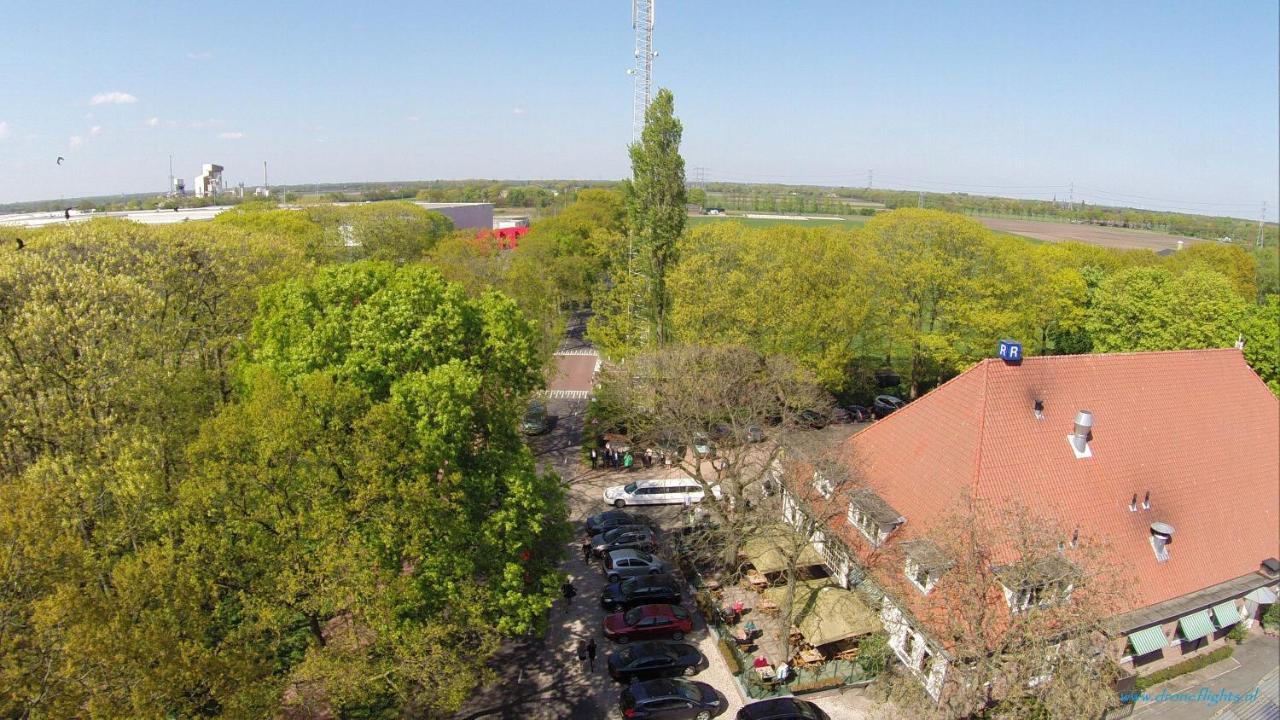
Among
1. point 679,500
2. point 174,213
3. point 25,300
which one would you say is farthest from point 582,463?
point 174,213

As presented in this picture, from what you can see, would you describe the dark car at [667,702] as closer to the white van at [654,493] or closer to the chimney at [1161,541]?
the white van at [654,493]

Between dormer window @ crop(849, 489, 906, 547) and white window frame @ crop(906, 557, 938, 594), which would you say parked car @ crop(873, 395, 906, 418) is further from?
white window frame @ crop(906, 557, 938, 594)

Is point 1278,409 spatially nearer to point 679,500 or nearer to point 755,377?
point 755,377

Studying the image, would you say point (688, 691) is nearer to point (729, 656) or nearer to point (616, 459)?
point (729, 656)

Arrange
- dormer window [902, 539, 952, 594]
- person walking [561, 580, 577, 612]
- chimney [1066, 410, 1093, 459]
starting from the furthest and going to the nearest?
person walking [561, 580, 577, 612] → chimney [1066, 410, 1093, 459] → dormer window [902, 539, 952, 594]

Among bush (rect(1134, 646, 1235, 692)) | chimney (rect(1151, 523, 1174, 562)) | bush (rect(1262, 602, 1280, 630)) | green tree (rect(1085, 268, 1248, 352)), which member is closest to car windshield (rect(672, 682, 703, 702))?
bush (rect(1134, 646, 1235, 692))

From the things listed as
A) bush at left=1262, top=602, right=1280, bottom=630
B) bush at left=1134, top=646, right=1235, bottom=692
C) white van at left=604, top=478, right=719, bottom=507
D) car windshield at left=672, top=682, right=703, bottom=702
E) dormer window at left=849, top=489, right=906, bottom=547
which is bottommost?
car windshield at left=672, top=682, right=703, bottom=702

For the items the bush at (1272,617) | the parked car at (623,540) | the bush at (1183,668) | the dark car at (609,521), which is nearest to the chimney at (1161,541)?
the bush at (1183,668)
